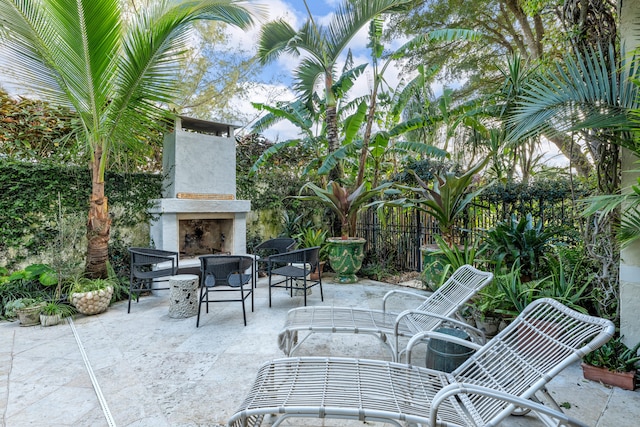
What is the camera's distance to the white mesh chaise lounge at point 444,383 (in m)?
1.39

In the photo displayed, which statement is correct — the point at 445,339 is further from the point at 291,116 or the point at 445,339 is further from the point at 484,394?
the point at 291,116

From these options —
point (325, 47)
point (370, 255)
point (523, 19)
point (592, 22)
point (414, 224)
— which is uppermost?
point (523, 19)

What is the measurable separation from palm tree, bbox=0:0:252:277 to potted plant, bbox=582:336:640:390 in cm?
532

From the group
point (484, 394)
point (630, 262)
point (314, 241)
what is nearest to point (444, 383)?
point (484, 394)

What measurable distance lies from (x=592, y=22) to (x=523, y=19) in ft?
19.0

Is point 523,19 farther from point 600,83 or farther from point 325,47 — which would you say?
point 600,83

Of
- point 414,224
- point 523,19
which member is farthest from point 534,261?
point 523,19

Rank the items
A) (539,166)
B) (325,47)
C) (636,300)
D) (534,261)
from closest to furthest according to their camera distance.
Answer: (636,300)
(534,261)
(325,47)
(539,166)

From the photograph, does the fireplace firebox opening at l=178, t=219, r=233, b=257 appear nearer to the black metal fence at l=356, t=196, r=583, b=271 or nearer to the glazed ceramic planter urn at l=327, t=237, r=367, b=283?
the glazed ceramic planter urn at l=327, t=237, r=367, b=283

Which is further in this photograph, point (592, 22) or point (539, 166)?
point (539, 166)

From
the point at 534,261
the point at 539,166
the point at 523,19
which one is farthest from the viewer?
the point at 539,166

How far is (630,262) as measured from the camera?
8.29 feet

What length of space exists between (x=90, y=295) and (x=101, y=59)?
2935mm

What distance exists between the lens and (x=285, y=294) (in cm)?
504
